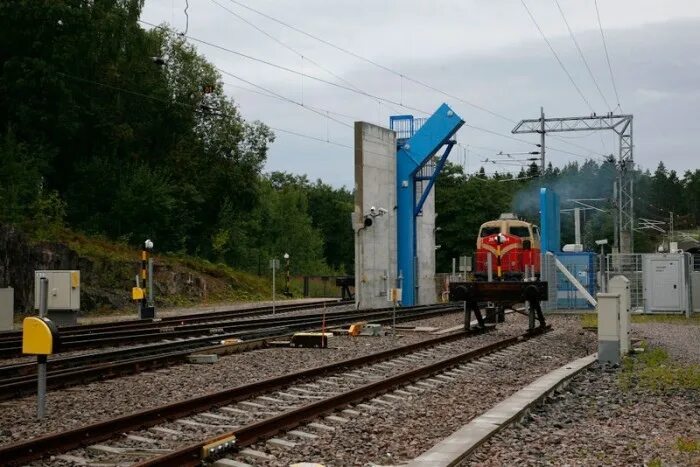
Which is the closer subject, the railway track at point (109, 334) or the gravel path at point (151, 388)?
the gravel path at point (151, 388)

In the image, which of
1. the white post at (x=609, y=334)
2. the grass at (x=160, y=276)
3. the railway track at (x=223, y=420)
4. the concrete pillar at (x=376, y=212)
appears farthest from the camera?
the grass at (x=160, y=276)

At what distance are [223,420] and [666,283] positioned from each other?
23.2 metres

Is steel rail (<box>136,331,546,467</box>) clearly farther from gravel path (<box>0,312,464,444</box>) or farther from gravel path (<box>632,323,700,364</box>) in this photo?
gravel path (<box>632,323,700,364</box>)

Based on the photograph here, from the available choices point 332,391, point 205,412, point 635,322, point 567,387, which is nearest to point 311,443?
point 205,412

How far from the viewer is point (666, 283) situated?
28.9 m

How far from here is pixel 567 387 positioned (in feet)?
38.7

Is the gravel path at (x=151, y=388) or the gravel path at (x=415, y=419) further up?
the gravel path at (x=151, y=388)

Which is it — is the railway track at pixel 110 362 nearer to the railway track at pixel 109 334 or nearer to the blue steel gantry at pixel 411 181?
the railway track at pixel 109 334

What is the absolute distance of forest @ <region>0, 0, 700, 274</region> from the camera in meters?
40.8

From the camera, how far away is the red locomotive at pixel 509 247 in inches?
1063

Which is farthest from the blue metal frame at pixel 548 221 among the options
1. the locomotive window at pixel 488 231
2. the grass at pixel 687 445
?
the grass at pixel 687 445

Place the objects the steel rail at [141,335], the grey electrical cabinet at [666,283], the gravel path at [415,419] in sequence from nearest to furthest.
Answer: the gravel path at [415,419]
the steel rail at [141,335]
the grey electrical cabinet at [666,283]

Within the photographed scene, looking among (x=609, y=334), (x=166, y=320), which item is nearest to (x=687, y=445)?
(x=609, y=334)

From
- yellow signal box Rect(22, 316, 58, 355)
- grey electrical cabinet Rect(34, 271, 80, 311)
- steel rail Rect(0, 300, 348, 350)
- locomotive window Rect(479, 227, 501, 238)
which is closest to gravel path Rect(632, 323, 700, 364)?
locomotive window Rect(479, 227, 501, 238)
